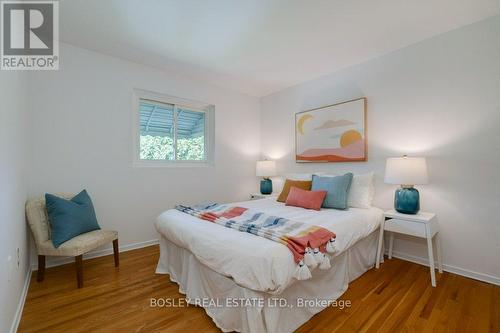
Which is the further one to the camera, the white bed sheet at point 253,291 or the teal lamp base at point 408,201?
the teal lamp base at point 408,201

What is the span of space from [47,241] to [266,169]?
9.58 feet

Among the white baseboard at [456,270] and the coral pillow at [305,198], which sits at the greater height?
the coral pillow at [305,198]

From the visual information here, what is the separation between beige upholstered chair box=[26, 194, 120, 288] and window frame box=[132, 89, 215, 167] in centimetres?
108

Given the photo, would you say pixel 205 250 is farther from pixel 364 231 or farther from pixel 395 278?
pixel 395 278

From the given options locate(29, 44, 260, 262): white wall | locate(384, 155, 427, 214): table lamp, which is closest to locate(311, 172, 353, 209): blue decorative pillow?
locate(384, 155, 427, 214): table lamp

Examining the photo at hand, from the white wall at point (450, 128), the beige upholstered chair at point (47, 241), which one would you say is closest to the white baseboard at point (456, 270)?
the white wall at point (450, 128)

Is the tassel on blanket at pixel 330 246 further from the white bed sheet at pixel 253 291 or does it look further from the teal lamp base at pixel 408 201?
the teal lamp base at pixel 408 201

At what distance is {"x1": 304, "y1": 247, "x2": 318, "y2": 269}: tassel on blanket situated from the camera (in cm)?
144

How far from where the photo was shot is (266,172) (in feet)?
12.8

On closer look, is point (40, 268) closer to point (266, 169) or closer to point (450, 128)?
point (266, 169)

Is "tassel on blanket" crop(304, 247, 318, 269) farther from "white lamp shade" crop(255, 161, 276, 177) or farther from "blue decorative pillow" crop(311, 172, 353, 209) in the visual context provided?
"white lamp shade" crop(255, 161, 276, 177)

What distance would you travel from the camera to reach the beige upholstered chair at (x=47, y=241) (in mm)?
1984

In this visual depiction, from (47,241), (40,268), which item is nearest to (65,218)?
(47,241)

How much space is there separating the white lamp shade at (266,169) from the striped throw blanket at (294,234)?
5.67ft
